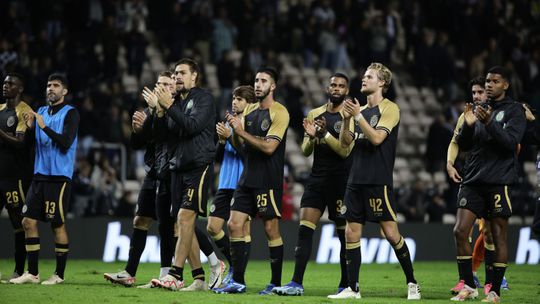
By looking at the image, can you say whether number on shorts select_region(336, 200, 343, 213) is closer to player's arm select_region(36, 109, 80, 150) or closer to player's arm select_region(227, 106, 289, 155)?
player's arm select_region(227, 106, 289, 155)

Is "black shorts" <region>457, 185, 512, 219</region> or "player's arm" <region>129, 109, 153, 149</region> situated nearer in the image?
"black shorts" <region>457, 185, 512, 219</region>

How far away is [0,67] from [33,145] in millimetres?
7857

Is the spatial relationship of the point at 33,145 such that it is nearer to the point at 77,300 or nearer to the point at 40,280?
the point at 40,280

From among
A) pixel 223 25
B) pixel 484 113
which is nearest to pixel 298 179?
pixel 223 25

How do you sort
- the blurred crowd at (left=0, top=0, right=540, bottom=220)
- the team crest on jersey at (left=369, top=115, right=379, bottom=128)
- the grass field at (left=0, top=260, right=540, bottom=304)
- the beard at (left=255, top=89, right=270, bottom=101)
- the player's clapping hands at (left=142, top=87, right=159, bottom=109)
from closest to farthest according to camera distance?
the grass field at (left=0, top=260, right=540, bottom=304) < the team crest on jersey at (left=369, top=115, right=379, bottom=128) < the player's clapping hands at (left=142, top=87, right=159, bottom=109) < the beard at (left=255, top=89, right=270, bottom=101) < the blurred crowd at (left=0, top=0, right=540, bottom=220)

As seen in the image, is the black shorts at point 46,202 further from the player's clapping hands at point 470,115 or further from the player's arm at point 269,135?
the player's clapping hands at point 470,115

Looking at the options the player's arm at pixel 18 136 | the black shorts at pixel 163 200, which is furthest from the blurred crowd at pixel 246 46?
the black shorts at pixel 163 200

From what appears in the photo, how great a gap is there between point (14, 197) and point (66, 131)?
1.20 metres

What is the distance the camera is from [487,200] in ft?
36.7

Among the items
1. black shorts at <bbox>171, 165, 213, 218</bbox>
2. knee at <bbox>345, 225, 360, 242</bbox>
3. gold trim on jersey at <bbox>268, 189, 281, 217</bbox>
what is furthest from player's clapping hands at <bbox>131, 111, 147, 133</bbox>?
knee at <bbox>345, 225, 360, 242</bbox>

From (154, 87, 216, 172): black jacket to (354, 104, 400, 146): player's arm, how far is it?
1.73m

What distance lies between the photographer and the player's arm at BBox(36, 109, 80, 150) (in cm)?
1217

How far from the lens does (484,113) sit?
10.5 meters

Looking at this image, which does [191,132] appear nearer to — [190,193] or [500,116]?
[190,193]
